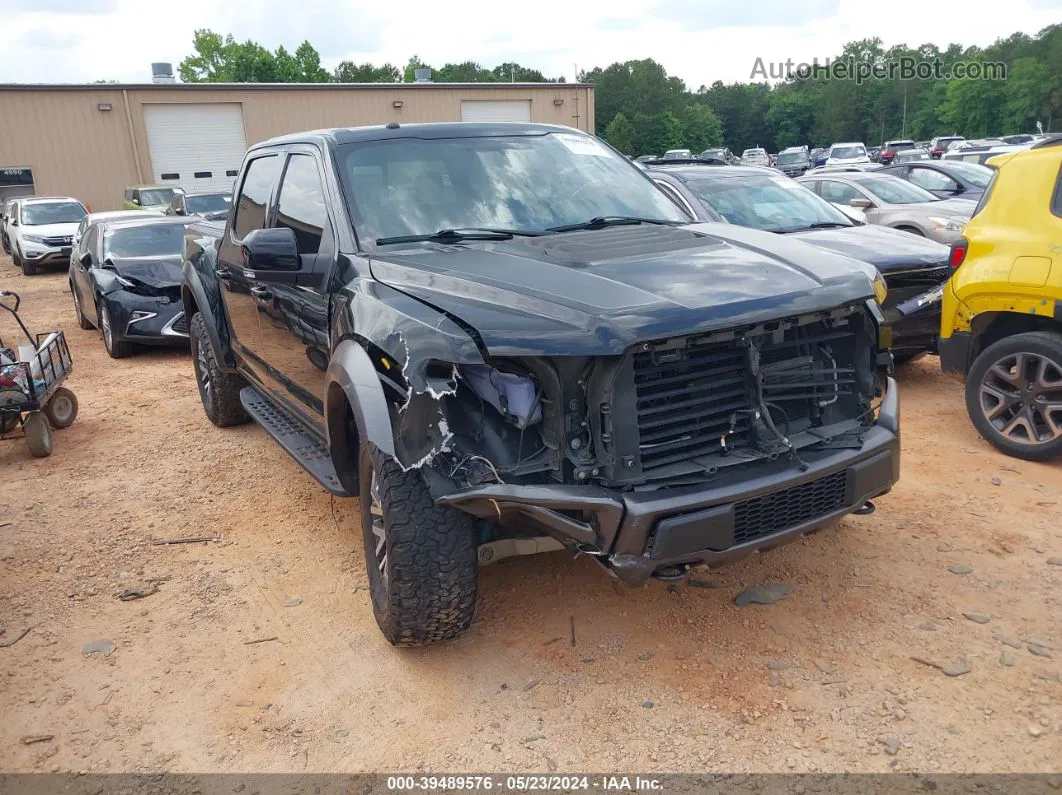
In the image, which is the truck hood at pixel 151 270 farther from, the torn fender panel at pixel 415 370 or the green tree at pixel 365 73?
the green tree at pixel 365 73

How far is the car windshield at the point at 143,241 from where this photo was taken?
33.3ft

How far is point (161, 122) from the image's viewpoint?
28.1m

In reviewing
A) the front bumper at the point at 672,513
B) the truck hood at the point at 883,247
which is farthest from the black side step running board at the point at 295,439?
the truck hood at the point at 883,247

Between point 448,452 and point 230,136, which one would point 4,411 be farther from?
point 230,136

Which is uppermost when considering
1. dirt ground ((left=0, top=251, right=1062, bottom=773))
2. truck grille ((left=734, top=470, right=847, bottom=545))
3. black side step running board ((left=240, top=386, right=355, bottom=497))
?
truck grille ((left=734, top=470, right=847, bottom=545))

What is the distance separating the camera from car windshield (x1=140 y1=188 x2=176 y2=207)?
70.5 feet

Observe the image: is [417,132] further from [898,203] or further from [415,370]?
[898,203]

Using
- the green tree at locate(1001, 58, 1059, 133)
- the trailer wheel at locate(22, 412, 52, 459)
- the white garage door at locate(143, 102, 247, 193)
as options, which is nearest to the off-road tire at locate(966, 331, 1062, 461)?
the trailer wheel at locate(22, 412, 52, 459)

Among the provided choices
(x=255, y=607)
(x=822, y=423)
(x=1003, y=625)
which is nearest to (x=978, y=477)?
(x=1003, y=625)

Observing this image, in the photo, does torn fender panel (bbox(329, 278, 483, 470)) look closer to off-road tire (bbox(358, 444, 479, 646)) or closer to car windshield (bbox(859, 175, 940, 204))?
off-road tire (bbox(358, 444, 479, 646))

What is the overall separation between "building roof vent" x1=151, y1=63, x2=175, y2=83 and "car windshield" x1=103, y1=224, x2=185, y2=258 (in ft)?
74.5

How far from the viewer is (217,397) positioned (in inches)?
255

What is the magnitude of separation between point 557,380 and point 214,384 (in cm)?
434

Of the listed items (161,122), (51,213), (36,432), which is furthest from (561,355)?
(161,122)
